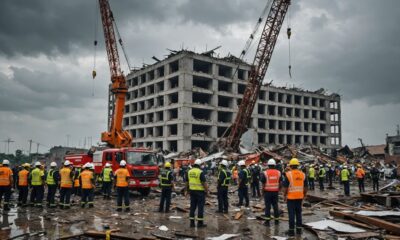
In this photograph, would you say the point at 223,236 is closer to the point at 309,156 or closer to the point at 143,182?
the point at 143,182

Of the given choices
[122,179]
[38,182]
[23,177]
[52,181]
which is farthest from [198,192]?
[23,177]

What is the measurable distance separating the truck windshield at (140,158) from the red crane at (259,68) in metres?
24.9

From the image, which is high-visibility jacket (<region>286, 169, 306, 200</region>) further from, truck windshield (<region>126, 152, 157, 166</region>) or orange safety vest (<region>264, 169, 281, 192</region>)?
truck windshield (<region>126, 152, 157, 166</region>)

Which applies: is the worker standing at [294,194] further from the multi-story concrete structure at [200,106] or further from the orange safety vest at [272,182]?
the multi-story concrete structure at [200,106]

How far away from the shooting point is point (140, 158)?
55.5ft

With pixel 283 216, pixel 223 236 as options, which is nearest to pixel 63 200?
pixel 223 236

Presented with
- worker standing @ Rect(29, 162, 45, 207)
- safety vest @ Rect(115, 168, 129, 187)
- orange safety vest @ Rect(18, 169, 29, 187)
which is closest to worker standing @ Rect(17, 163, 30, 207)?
orange safety vest @ Rect(18, 169, 29, 187)

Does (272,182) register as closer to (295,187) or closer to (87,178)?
(295,187)

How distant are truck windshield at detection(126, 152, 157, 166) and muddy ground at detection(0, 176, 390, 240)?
314 cm

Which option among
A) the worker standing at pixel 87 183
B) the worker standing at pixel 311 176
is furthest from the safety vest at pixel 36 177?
the worker standing at pixel 311 176

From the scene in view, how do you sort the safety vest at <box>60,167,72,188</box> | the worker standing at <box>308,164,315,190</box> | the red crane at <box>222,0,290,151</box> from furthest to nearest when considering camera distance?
the red crane at <box>222,0,290,151</box> < the worker standing at <box>308,164,315,190</box> < the safety vest at <box>60,167,72,188</box>

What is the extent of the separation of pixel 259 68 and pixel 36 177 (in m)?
31.4

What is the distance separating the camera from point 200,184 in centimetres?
974

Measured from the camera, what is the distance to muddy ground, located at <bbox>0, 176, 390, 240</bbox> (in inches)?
348
